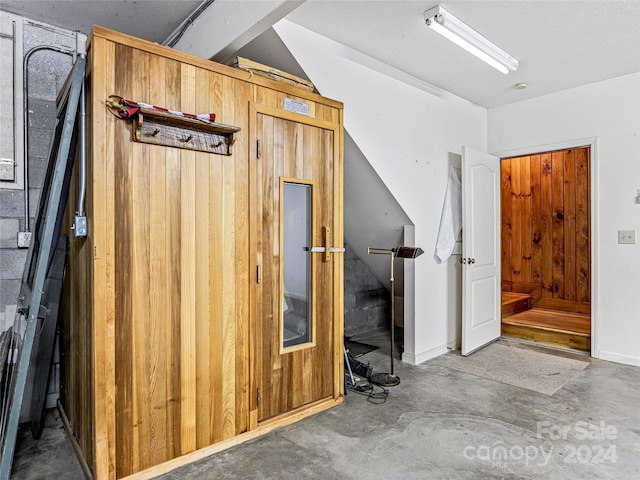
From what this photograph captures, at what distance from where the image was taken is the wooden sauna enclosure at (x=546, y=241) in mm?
5047

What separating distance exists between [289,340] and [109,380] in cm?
→ 106

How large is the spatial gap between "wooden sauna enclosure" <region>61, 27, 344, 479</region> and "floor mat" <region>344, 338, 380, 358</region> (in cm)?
135

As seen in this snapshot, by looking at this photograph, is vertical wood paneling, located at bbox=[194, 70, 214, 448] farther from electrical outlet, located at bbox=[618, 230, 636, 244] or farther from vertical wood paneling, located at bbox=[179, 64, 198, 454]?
electrical outlet, located at bbox=[618, 230, 636, 244]

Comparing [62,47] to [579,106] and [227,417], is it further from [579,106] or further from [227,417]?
[579,106]

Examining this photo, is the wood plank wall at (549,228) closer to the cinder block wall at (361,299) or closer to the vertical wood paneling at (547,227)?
the vertical wood paneling at (547,227)

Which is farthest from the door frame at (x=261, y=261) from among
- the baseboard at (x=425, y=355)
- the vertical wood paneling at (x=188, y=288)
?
the baseboard at (x=425, y=355)

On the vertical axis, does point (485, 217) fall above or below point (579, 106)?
below

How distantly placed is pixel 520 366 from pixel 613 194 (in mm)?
1866

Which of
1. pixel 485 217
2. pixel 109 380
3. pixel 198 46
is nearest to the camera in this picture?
pixel 109 380

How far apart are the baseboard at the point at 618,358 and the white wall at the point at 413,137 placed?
52.2 inches

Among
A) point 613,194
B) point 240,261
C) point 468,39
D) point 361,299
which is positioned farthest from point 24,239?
point 613,194

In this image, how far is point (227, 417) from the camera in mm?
2246

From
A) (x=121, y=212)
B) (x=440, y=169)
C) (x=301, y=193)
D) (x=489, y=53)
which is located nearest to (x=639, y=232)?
(x=440, y=169)

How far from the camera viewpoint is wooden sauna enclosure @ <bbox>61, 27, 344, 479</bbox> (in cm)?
185
